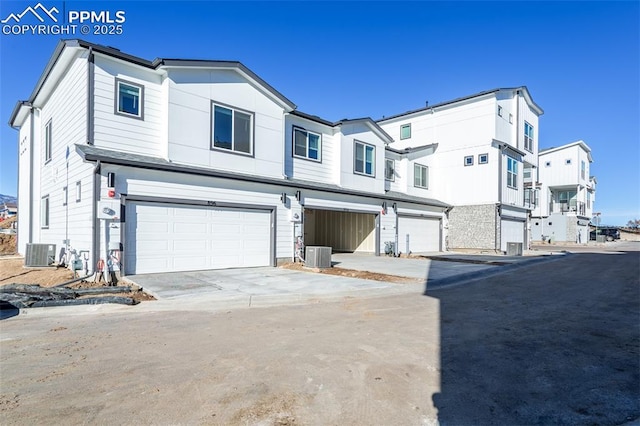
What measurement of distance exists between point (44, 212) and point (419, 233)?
59.3 ft

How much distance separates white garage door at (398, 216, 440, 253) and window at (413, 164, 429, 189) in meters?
2.41

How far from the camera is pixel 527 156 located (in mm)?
25875

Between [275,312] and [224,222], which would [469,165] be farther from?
[275,312]

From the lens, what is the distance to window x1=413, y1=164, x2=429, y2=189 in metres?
22.5

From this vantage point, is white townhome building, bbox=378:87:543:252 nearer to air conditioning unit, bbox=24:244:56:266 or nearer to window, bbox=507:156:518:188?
window, bbox=507:156:518:188

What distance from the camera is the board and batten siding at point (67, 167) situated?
10047 mm

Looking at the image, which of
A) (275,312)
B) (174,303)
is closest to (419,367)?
(275,312)

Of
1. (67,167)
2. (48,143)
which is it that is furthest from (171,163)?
(48,143)

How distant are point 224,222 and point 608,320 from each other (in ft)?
33.0

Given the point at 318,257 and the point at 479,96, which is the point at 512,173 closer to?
the point at 479,96

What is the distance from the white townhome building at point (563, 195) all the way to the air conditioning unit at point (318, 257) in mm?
35884

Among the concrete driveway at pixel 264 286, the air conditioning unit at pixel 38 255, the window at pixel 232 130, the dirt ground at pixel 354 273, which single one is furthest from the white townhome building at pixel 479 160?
the air conditioning unit at pixel 38 255

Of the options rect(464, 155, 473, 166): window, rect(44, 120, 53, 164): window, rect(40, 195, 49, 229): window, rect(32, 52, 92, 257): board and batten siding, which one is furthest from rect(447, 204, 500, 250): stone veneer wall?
rect(44, 120, 53, 164): window

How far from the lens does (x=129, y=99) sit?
10.9m
